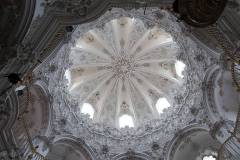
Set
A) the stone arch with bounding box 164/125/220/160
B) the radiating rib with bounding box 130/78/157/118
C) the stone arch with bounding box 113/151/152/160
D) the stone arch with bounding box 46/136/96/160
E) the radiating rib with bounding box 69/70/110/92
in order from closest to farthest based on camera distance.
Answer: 1. the stone arch with bounding box 46/136/96/160
2. the stone arch with bounding box 164/125/220/160
3. the stone arch with bounding box 113/151/152/160
4. the radiating rib with bounding box 130/78/157/118
5. the radiating rib with bounding box 69/70/110/92

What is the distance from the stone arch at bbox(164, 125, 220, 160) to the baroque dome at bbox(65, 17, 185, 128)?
14.0 ft

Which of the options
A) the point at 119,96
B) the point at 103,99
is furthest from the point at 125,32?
the point at 103,99

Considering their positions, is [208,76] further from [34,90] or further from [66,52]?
[34,90]

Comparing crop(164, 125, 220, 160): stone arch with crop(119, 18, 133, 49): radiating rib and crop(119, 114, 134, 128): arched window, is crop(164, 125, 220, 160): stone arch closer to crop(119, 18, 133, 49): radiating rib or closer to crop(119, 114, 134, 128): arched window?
crop(119, 114, 134, 128): arched window

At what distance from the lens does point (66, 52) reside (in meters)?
17.8

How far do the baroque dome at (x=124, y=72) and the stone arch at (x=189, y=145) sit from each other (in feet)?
14.0

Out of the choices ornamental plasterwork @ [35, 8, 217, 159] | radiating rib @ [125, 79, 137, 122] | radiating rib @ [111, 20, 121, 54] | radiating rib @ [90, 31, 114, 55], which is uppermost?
radiating rib @ [111, 20, 121, 54]

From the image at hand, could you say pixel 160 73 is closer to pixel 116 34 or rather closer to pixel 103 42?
pixel 116 34

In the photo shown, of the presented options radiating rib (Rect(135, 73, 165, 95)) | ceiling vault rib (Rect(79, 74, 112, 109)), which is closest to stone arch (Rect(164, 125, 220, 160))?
radiating rib (Rect(135, 73, 165, 95))

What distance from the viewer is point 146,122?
21359 mm

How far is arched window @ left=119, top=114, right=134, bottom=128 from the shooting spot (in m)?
23.3

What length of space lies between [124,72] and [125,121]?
5.12 meters

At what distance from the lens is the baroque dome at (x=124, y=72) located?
2383 centimetres

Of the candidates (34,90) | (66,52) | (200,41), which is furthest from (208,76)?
(34,90)
